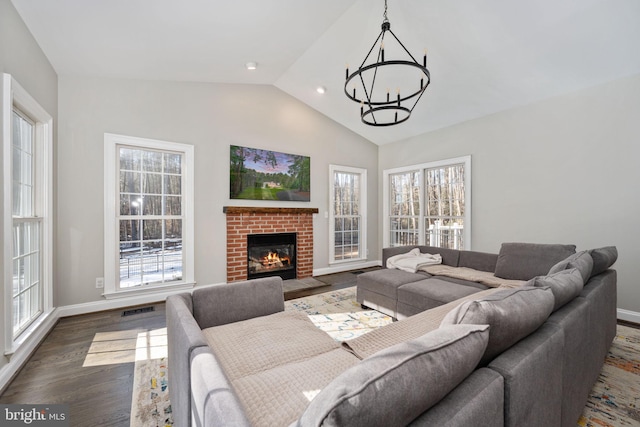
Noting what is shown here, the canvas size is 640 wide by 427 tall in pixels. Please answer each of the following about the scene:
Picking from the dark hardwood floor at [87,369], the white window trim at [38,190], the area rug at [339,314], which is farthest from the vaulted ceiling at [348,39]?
the area rug at [339,314]

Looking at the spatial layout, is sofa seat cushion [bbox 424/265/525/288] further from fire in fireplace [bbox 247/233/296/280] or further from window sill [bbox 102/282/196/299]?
window sill [bbox 102/282/196/299]

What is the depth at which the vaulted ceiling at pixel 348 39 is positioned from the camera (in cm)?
247

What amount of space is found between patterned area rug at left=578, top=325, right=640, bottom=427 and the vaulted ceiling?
294 cm

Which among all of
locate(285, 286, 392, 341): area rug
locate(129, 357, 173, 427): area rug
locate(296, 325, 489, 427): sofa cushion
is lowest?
locate(129, 357, 173, 427): area rug

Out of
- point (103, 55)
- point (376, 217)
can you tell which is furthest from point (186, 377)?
point (376, 217)

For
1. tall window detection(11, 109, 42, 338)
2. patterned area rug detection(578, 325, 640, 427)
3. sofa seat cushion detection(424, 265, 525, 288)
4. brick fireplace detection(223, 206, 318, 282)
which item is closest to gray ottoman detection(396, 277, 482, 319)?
sofa seat cushion detection(424, 265, 525, 288)

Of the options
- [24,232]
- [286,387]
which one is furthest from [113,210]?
[286,387]

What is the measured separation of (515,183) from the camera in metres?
3.96

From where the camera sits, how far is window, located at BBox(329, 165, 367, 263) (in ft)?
17.7

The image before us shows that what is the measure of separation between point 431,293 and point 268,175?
10.1ft

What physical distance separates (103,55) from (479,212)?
534 centimetres

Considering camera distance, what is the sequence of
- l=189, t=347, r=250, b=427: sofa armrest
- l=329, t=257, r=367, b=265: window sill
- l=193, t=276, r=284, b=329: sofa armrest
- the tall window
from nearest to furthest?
l=189, t=347, r=250, b=427: sofa armrest, l=193, t=276, r=284, b=329: sofa armrest, the tall window, l=329, t=257, r=367, b=265: window sill

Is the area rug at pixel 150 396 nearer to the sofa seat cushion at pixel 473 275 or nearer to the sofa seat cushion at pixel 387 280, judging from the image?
the sofa seat cushion at pixel 387 280

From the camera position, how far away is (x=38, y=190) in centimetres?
278
